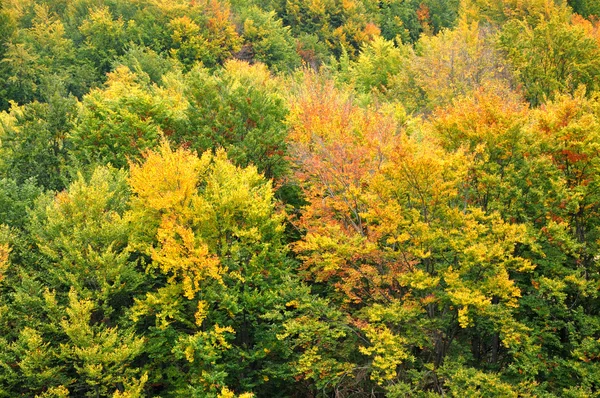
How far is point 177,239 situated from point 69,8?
63495mm

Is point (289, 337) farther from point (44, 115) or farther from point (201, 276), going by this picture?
point (44, 115)

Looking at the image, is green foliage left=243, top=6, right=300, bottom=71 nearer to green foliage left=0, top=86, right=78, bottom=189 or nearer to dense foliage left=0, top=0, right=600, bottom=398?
green foliage left=0, top=86, right=78, bottom=189

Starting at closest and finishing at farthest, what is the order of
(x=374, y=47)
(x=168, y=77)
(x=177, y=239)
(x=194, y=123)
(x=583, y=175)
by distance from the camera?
(x=583, y=175) → (x=177, y=239) → (x=194, y=123) → (x=168, y=77) → (x=374, y=47)

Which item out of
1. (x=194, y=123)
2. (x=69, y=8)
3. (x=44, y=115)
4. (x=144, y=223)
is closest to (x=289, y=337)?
(x=144, y=223)

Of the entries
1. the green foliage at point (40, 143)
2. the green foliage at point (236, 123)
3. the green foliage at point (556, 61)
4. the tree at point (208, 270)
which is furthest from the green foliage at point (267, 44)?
the tree at point (208, 270)

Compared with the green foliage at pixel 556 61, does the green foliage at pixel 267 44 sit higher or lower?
lower

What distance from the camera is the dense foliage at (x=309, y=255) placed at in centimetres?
2116

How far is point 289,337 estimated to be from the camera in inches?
985

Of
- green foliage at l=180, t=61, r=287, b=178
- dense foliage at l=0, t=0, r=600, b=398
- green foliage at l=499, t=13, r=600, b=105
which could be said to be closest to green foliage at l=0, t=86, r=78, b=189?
dense foliage at l=0, t=0, r=600, b=398

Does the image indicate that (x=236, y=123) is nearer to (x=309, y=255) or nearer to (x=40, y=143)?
(x=309, y=255)

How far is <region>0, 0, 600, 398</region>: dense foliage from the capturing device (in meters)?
21.2

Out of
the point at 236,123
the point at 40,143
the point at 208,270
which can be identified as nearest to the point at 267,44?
the point at 236,123

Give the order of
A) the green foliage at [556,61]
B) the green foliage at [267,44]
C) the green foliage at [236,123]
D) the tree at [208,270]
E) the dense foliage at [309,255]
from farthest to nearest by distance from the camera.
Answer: the green foliage at [267,44] → the green foliage at [556,61] → the green foliage at [236,123] → the tree at [208,270] → the dense foliage at [309,255]

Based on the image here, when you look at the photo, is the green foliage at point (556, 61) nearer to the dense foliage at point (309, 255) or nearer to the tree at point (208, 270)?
the dense foliage at point (309, 255)
